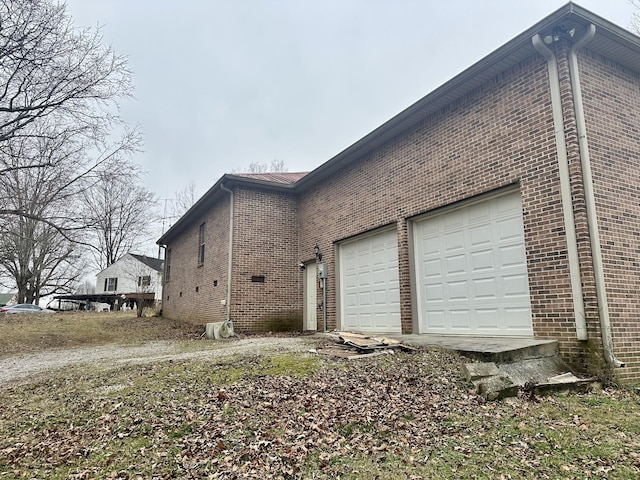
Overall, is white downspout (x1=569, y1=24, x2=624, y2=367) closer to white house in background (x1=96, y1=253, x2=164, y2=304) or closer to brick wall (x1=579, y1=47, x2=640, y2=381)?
brick wall (x1=579, y1=47, x2=640, y2=381)

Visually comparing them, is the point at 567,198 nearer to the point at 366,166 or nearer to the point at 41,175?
the point at 366,166

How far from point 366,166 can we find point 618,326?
6.02 metres

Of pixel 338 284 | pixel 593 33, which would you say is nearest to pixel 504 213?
pixel 593 33

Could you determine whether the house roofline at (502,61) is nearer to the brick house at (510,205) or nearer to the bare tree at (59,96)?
the brick house at (510,205)

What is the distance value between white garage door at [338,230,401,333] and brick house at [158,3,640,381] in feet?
Result: 0.12

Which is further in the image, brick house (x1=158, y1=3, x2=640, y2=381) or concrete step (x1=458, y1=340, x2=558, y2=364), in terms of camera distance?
brick house (x1=158, y1=3, x2=640, y2=381)

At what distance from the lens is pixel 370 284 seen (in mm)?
9578

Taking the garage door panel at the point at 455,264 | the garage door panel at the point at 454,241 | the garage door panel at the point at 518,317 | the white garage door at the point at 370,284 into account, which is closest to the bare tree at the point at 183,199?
the white garage door at the point at 370,284

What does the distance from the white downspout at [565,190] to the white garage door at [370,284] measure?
3.69 m

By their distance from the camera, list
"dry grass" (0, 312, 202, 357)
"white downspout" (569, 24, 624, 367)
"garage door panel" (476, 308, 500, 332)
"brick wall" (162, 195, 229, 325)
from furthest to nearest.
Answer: "brick wall" (162, 195, 229, 325) → "dry grass" (0, 312, 202, 357) → "garage door panel" (476, 308, 500, 332) → "white downspout" (569, 24, 624, 367)

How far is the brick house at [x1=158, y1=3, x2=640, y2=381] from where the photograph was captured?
18.0ft

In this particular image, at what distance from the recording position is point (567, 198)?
5609mm

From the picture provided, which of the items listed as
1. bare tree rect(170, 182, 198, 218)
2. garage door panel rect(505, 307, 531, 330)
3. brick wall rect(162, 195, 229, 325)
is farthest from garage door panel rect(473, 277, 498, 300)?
bare tree rect(170, 182, 198, 218)

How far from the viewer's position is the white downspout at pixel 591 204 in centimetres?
513
